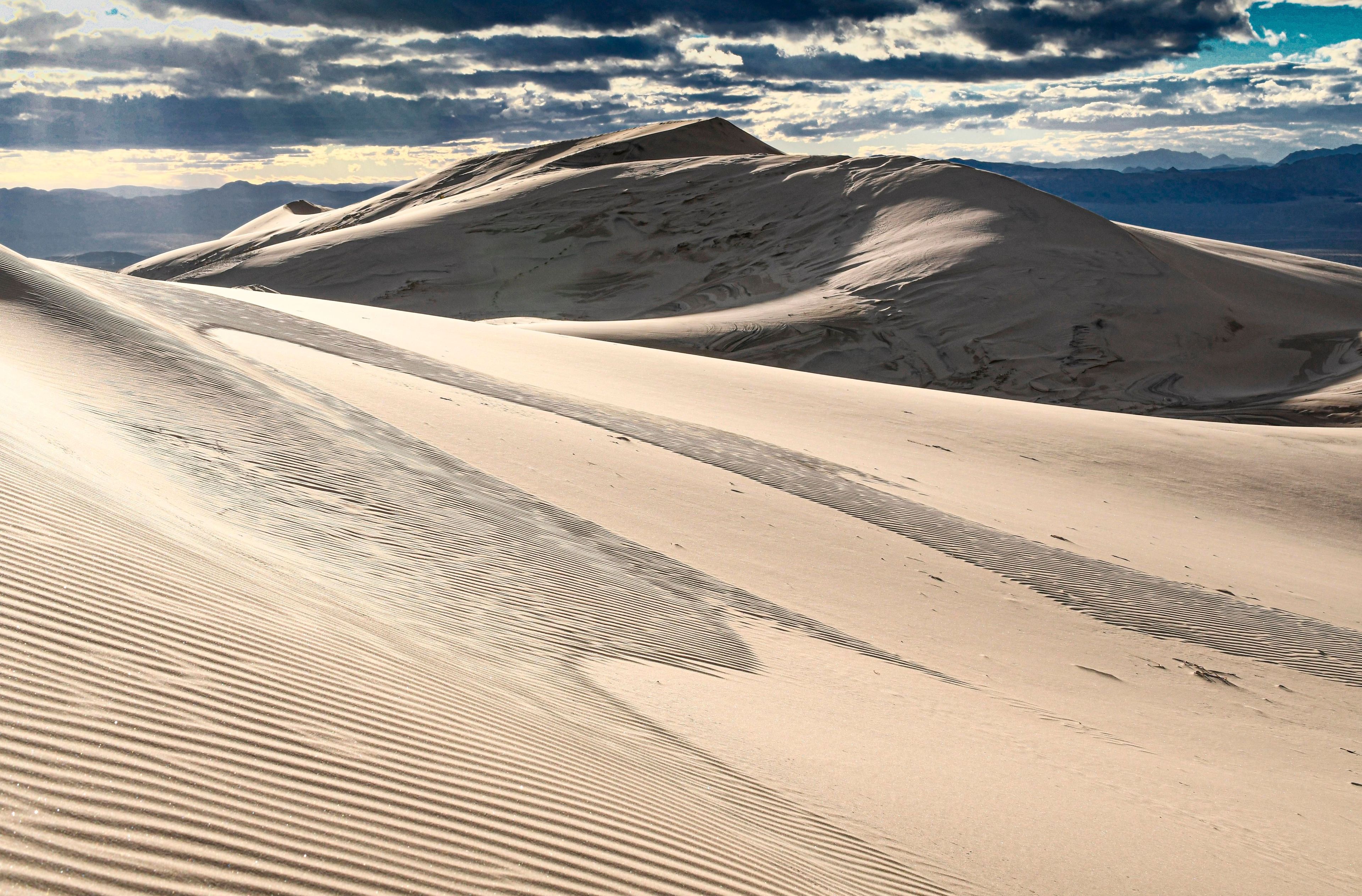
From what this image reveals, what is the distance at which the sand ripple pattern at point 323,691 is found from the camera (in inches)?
88.4

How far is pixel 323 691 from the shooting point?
318cm

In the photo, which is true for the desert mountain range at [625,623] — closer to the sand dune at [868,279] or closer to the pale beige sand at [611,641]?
the pale beige sand at [611,641]

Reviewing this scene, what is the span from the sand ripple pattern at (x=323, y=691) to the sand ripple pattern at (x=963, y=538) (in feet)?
8.71

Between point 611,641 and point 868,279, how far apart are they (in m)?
21.5

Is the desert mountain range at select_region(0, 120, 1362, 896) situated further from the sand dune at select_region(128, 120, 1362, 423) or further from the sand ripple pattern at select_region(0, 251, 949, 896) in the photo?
the sand dune at select_region(128, 120, 1362, 423)

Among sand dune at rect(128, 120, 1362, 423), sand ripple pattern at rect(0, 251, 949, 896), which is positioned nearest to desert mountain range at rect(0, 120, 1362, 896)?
sand ripple pattern at rect(0, 251, 949, 896)

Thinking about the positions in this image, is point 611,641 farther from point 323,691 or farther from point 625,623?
point 323,691

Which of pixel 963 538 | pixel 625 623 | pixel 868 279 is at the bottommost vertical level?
pixel 963 538

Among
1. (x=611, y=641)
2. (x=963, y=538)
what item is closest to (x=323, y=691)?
(x=611, y=641)

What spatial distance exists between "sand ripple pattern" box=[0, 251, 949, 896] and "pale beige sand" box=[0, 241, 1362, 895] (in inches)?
0.7

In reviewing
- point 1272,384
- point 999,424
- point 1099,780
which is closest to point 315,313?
point 999,424

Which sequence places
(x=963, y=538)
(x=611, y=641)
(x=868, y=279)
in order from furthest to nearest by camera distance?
(x=868, y=279), (x=963, y=538), (x=611, y=641)

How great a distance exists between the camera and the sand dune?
21391 mm

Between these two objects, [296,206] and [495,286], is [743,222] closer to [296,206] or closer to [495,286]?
[495,286]
